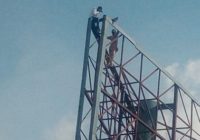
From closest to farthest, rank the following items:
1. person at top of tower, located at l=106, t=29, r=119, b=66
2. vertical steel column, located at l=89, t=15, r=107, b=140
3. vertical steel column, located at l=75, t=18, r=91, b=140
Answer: vertical steel column, located at l=89, t=15, r=107, b=140, vertical steel column, located at l=75, t=18, r=91, b=140, person at top of tower, located at l=106, t=29, r=119, b=66

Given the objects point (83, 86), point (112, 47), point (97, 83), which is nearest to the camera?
point (97, 83)

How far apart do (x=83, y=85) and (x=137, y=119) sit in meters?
3.26

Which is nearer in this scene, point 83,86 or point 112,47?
point 83,86

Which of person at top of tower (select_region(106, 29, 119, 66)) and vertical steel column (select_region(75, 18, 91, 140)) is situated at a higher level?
person at top of tower (select_region(106, 29, 119, 66))

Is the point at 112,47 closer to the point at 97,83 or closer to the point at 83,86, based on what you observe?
the point at 83,86

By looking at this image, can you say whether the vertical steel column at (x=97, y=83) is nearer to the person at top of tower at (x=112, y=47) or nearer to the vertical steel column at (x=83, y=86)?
the vertical steel column at (x=83, y=86)

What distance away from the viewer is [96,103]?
17.6 metres

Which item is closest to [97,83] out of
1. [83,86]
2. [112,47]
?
[83,86]

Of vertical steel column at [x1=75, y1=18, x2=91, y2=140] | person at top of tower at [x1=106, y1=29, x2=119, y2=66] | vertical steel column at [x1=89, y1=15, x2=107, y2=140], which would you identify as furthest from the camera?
person at top of tower at [x1=106, y1=29, x2=119, y2=66]

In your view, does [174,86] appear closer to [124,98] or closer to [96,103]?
[124,98]

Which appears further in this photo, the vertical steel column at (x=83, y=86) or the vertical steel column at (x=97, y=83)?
the vertical steel column at (x=83, y=86)

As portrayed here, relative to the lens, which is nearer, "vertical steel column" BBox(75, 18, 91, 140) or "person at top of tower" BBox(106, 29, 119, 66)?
"vertical steel column" BBox(75, 18, 91, 140)

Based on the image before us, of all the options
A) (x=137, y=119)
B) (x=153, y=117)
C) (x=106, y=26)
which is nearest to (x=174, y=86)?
(x=153, y=117)

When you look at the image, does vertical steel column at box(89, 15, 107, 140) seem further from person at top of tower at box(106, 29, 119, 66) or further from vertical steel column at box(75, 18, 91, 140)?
person at top of tower at box(106, 29, 119, 66)
